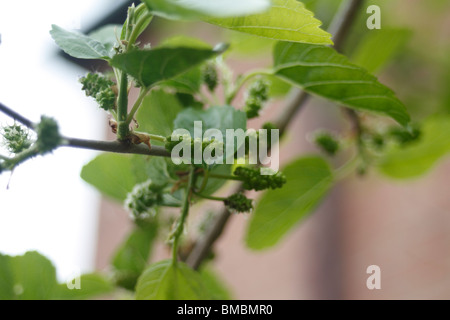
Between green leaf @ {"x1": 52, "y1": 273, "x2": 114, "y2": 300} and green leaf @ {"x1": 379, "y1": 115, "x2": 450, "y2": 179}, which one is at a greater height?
Result: green leaf @ {"x1": 379, "y1": 115, "x2": 450, "y2": 179}

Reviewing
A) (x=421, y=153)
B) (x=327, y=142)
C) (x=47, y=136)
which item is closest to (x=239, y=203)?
(x=47, y=136)

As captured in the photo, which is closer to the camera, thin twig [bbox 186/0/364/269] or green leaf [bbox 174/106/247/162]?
green leaf [bbox 174/106/247/162]

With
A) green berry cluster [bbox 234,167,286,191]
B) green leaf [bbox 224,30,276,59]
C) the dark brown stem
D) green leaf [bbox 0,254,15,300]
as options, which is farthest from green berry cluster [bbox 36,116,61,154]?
green leaf [bbox 224,30,276,59]

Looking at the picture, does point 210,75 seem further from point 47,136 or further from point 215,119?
point 47,136

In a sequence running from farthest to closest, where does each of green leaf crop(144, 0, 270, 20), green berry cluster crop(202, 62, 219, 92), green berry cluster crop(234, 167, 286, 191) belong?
green berry cluster crop(202, 62, 219, 92), green berry cluster crop(234, 167, 286, 191), green leaf crop(144, 0, 270, 20)

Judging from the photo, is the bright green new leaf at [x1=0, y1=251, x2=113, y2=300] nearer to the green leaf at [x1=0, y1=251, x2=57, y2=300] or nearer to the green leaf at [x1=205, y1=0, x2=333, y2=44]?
the green leaf at [x1=0, y1=251, x2=57, y2=300]
